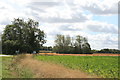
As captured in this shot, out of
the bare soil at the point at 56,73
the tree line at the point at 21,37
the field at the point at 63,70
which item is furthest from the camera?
the tree line at the point at 21,37

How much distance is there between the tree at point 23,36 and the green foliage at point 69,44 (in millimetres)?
22995

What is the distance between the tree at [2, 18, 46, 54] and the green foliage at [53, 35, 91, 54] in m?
23.0

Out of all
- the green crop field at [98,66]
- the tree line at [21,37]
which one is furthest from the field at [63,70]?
the tree line at [21,37]

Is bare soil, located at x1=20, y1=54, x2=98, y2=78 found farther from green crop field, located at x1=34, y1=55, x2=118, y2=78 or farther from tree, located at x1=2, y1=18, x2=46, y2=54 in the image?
tree, located at x1=2, y1=18, x2=46, y2=54

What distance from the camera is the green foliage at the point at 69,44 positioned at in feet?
341

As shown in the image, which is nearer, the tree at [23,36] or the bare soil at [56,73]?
the bare soil at [56,73]

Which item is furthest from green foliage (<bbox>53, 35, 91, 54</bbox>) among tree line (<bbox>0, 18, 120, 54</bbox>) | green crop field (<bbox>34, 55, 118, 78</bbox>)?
green crop field (<bbox>34, 55, 118, 78</bbox>)

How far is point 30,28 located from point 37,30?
8.71 ft

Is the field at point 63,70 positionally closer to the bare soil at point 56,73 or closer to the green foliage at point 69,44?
the bare soil at point 56,73

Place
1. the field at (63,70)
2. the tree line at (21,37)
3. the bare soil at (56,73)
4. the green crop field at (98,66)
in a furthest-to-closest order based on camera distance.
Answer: the tree line at (21,37) → the green crop field at (98,66) → the field at (63,70) → the bare soil at (56,73)

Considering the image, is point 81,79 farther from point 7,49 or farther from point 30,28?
point 30,28

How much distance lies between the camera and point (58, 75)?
53.1 feet

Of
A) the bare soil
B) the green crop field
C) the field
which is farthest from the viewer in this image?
the green crop field

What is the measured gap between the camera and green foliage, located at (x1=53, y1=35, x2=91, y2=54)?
341 ft
